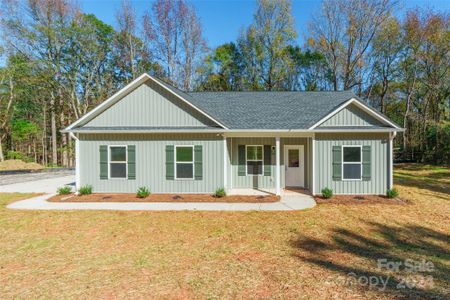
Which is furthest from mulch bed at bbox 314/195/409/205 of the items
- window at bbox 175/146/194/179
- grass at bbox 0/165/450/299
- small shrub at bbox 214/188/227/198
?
window at bbox 175/146/194/179

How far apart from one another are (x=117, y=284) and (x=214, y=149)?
7.62 m

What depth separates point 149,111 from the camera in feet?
39.2

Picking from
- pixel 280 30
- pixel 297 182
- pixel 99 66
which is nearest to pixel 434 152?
pixel 280 30

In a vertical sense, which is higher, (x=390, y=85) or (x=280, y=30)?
(x=280, y=30)

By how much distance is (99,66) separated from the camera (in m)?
29.7

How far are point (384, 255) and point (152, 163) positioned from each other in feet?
30.3

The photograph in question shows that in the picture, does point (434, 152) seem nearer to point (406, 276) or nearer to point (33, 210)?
point (406, 276)

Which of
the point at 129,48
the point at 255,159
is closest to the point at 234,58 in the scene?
the point at 129,48

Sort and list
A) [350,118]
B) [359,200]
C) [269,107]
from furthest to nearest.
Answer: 1. [269,107]
2. [350,118]
3. [359,200]

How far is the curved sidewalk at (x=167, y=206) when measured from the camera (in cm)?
950

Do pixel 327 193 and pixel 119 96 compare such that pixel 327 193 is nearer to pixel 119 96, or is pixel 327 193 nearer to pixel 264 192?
pixel 264 192

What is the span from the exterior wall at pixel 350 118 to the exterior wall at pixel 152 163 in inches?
191

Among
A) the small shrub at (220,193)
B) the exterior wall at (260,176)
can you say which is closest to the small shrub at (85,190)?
the small shrub at (220,193)

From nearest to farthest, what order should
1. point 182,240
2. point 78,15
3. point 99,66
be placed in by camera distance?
point 182,240 → point 78,15 → point 99,66
